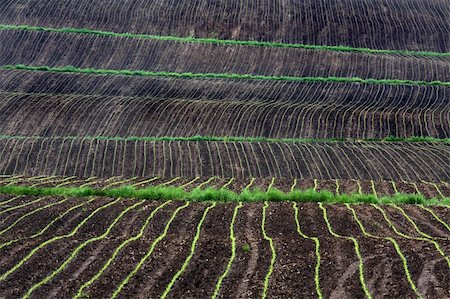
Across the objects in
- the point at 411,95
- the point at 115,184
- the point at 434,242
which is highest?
the point at 434,242

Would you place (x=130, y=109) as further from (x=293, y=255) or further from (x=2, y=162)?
(x=293, y=255)

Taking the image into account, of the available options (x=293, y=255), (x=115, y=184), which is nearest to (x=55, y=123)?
(x=115, y=184)

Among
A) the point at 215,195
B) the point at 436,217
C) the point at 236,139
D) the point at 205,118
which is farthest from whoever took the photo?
the point at 205,118

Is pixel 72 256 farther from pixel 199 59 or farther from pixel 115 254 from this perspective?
pixel 199 59

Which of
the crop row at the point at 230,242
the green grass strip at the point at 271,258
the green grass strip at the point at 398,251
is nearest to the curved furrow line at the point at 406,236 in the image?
the crop row at the point at 230,242

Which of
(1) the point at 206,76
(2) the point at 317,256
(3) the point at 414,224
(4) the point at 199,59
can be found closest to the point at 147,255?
(2) the point at 317,256

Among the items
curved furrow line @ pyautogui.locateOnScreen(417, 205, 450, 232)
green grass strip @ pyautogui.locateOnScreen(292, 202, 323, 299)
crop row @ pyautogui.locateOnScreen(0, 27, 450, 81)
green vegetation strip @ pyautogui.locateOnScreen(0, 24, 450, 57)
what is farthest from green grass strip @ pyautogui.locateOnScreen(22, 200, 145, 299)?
green vegetation strip @ pyautogui.locateOnScreen(0, 24, 450, 57)

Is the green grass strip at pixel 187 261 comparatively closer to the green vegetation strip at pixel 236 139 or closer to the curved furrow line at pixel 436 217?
the curved furrow line at pixel 436 217

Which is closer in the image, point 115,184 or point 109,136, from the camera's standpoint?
point 115,184
